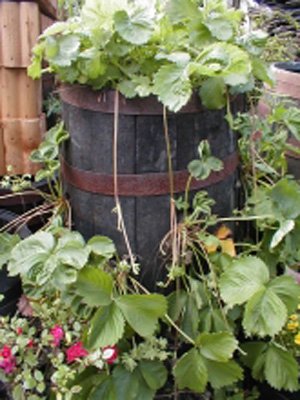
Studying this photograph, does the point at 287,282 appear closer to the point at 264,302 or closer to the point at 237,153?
the point at 264,302

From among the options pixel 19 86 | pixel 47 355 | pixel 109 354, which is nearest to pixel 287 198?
pixel 109 354

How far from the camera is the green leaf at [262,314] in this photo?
3.77 feet

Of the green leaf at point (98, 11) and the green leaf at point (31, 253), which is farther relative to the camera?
the green leaf at point (98, 11)

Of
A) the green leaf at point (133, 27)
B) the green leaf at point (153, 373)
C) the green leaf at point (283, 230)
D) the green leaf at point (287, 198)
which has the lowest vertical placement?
the green leaf at point (153, 373)

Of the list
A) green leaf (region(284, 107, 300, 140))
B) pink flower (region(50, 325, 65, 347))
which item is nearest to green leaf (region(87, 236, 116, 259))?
pink flower (region(50, 325, 65, 347))

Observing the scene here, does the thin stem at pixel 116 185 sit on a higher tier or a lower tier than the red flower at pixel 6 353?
higher

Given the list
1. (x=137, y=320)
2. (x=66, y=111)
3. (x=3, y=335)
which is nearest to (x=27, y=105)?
(x=66, y=111)

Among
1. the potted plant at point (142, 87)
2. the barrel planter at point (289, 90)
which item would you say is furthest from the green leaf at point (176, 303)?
the barrel planter at point (289, 90)

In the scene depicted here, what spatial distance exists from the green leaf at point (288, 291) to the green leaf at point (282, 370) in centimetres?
17

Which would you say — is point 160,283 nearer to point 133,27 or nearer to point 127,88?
point 127,88

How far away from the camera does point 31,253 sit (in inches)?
47.1

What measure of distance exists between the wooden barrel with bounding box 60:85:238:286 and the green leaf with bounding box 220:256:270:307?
23 cm

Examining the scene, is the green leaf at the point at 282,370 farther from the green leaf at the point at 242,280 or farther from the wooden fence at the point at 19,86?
the wooden fence at the point at 19,86

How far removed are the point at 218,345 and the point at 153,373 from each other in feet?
0.63
